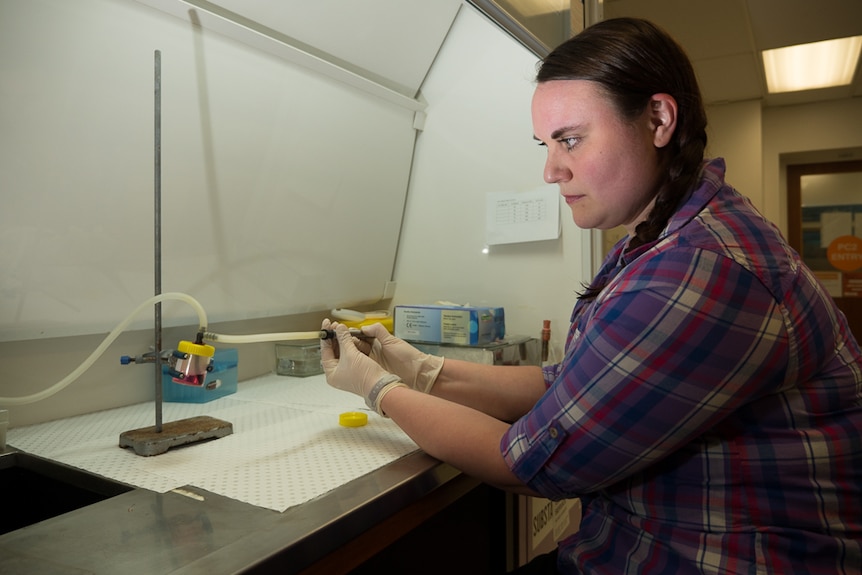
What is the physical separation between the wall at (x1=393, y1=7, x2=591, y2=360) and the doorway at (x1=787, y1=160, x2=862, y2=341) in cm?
382

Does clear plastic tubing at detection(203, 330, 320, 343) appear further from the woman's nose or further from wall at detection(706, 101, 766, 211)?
wall at detection(706, 101, 766, 211)

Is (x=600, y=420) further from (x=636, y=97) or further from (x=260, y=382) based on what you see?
(x=260, y=382)

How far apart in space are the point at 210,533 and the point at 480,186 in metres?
1.35

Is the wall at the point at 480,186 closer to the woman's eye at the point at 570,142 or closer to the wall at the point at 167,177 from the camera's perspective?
the wall at the point at 167,177

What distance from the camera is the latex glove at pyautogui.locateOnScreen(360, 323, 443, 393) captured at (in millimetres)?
1193

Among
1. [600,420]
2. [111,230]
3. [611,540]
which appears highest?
[111,230]

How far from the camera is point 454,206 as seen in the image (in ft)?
6.03

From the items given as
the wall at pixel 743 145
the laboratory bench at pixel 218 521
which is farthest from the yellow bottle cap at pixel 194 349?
the wall at pixel 743 145

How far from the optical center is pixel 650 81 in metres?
0.82

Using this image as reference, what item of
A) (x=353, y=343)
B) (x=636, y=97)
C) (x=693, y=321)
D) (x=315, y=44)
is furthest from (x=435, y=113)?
(x=693, y=321)

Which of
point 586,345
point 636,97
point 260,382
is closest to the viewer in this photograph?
point 586,345

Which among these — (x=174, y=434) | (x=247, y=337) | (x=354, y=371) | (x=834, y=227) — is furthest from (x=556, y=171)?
(x=834, y=227)

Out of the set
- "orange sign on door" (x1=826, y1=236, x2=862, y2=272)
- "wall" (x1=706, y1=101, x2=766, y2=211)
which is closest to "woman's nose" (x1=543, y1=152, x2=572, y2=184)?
"wall" (x1=706, y1=101, x2=766, y2=211)

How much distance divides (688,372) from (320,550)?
18.8 inches
